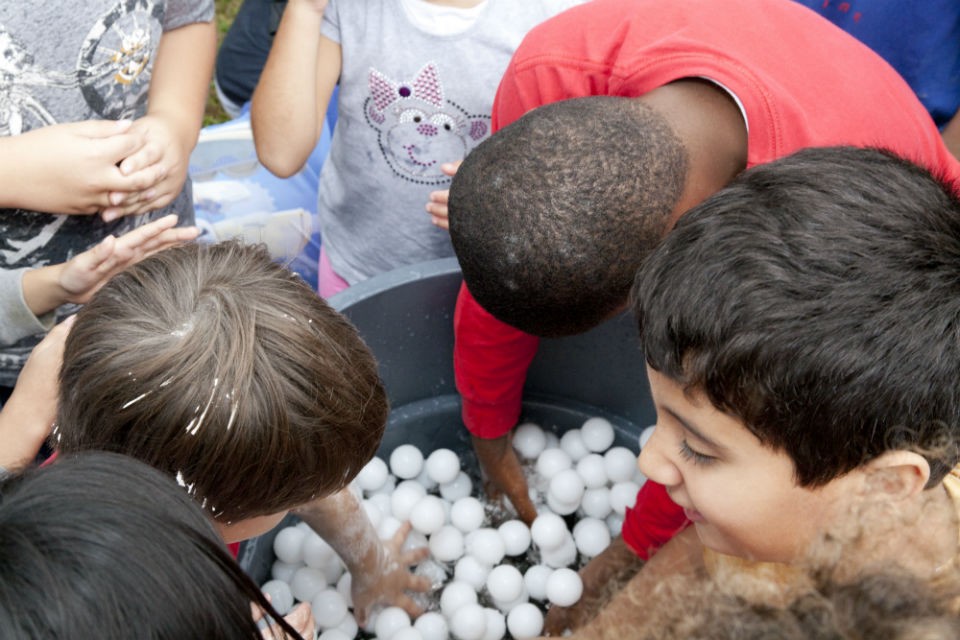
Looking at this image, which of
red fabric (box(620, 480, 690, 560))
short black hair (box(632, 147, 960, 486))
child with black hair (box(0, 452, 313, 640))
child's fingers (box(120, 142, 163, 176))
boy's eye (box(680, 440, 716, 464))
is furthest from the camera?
red fabric (box(620, 480, 690, 560))

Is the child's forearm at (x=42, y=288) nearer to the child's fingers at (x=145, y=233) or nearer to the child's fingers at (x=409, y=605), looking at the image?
the child's fingers at (x=145, y=233)

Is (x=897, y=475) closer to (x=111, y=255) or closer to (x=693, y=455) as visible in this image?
(x=693, y=455)

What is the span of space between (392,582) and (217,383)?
2.29ft

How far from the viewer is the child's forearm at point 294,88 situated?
1201 millimetres

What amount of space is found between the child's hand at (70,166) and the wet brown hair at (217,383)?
22 centimetres

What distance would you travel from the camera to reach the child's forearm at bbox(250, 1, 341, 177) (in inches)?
47.3

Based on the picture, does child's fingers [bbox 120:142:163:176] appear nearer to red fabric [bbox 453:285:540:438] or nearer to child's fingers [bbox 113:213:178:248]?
child's fingers [bbox 113:213:178:248]

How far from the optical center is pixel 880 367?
2.25ft

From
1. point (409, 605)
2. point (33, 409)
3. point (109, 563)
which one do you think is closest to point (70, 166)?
point (33, 409)

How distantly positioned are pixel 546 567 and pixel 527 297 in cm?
71

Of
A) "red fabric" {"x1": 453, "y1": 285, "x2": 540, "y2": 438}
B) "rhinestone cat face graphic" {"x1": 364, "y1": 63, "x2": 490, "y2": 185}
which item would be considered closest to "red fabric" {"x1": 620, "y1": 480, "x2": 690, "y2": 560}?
"red fabric" {"x1": 453, "y1": 285, "x2": 540, "y2": 438}

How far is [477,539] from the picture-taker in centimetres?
139

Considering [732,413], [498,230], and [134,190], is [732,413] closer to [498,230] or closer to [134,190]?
[498,230]

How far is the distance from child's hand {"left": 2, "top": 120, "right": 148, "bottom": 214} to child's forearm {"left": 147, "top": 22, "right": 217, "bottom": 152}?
152mm
